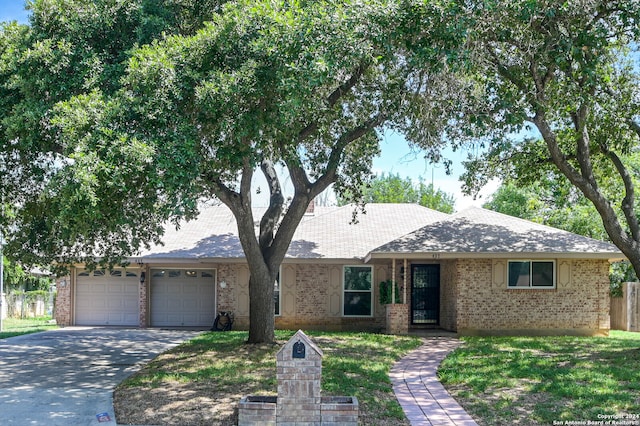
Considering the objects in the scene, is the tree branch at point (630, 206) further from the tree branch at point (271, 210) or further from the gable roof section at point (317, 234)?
the tree branch at point (271, 210)

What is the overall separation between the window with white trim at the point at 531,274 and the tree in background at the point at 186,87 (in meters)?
7.06

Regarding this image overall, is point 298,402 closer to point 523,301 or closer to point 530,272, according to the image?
point 523,301

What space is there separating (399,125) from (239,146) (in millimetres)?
4531

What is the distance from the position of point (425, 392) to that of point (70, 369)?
7.00 metres

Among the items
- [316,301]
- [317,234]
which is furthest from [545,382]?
[317,234]

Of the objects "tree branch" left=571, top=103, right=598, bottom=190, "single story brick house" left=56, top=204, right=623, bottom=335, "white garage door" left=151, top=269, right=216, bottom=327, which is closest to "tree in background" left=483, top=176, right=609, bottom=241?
"single story brick house" left=56, top=204, right=623, bottom=335

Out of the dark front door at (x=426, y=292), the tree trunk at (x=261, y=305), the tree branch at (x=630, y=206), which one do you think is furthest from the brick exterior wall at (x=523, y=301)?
the tree trunk at (x=261, y=305)

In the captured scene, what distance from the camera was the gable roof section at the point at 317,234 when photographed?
64.0ft

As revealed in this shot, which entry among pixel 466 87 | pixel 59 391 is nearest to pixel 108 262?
pixel 59 391

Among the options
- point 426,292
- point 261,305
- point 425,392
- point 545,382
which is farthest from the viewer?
point 426,292

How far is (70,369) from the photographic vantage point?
12203mm

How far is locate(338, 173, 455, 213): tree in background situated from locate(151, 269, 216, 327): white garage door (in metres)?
27.7

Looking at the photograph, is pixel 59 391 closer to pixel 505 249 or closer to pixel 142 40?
pixel 142 40

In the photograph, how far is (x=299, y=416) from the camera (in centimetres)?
755
